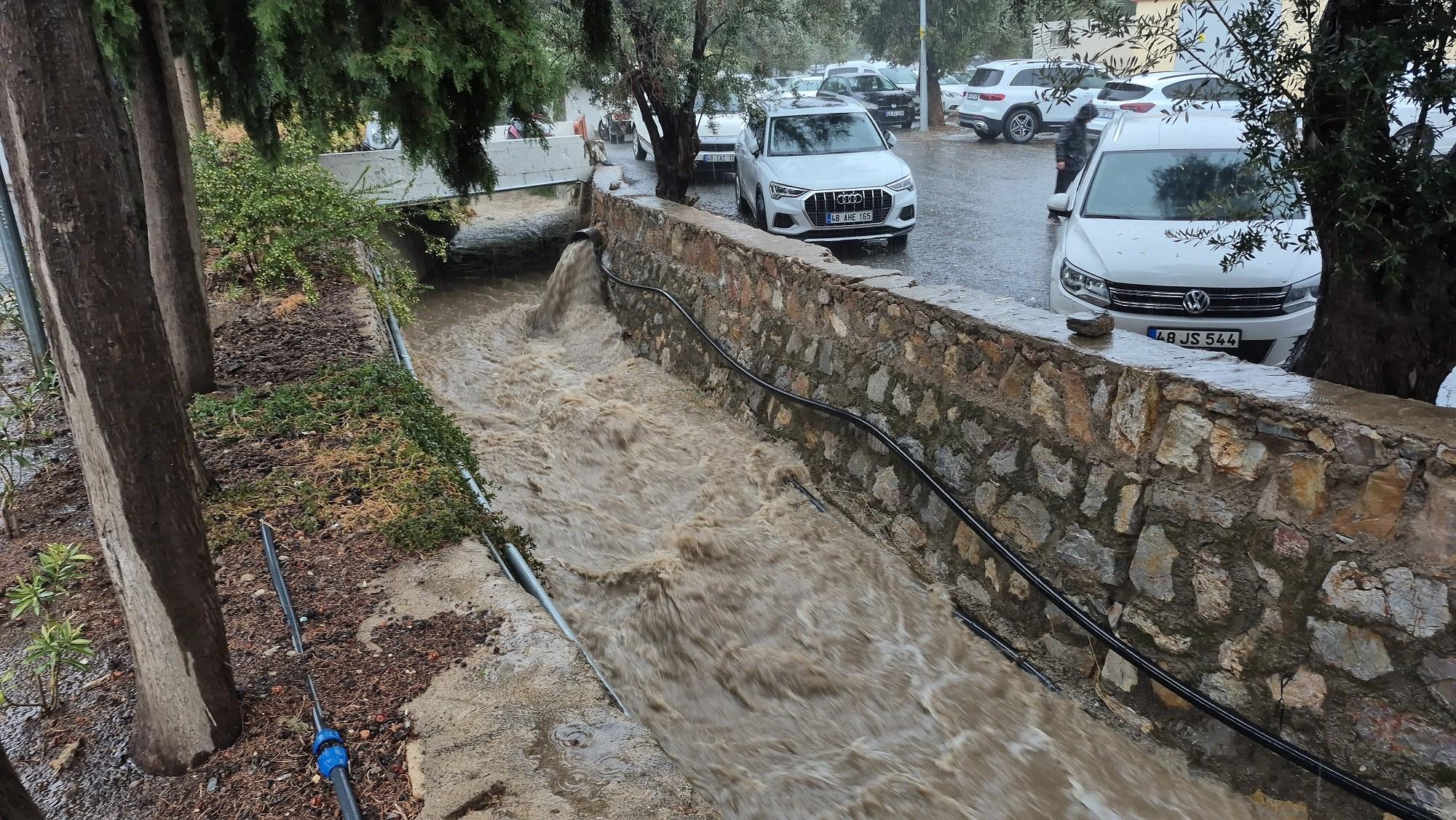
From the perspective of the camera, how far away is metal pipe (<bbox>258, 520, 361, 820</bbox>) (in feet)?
9.07

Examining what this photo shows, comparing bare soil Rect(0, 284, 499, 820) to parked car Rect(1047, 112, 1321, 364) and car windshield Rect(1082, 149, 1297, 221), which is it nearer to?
parked car Rect(1047, 112, 1321, 364)

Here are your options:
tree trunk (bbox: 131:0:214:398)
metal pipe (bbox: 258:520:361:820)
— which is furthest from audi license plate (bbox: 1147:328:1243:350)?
tree trunk (bbox: 131:0:214:398)

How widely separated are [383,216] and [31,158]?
712 cm

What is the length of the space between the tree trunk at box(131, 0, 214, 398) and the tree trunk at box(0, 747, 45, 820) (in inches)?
138

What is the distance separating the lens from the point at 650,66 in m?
11.5

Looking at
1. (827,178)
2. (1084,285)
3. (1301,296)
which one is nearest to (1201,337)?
(1301,296)

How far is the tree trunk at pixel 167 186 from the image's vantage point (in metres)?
5.34

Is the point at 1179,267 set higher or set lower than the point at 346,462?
higher

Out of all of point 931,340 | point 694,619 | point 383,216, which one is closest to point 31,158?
point 694,619

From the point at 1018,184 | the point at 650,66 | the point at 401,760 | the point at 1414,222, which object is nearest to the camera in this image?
the point at 401,760

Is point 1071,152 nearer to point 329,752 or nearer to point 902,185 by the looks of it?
point 902,185

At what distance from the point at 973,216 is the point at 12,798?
13.5 m

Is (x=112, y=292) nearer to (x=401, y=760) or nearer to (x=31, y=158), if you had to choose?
(x=31, y=158)

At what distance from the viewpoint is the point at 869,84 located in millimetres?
28172
